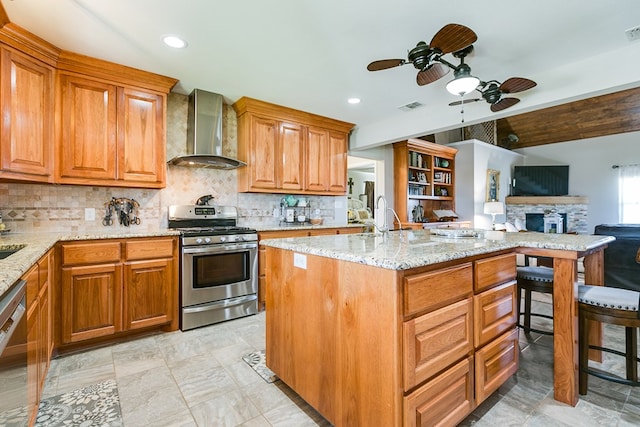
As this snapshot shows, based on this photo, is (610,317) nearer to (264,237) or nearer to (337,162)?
(264,237)

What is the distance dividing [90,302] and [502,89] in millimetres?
3918

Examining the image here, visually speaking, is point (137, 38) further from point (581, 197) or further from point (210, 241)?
point (581, 197)

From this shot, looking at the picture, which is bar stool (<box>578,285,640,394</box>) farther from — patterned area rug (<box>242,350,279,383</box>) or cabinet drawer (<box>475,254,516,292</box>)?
patterned area rug (<box>242,350,279,383</box>)

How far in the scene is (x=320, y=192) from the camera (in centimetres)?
430

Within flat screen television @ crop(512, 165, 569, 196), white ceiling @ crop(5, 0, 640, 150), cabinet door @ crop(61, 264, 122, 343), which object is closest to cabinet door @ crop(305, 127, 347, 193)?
white ceiling @ crop(5, 0, 640, 150)

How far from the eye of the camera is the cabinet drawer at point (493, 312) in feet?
5.21

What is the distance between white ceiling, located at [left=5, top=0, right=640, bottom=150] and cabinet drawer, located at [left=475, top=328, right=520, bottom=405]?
2.13m

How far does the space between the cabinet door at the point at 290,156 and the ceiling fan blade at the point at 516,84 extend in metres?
2.34

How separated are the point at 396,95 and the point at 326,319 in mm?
2848

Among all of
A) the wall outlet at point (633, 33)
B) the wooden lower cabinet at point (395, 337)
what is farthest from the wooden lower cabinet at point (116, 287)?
the wall outlet at point (633, 33)

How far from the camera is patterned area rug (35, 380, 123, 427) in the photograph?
1.62m

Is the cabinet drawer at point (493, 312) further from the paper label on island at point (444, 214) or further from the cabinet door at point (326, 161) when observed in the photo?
the paper label on island at point (444, 214)

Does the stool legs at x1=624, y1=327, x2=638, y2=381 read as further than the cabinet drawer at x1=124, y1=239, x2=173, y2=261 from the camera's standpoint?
No

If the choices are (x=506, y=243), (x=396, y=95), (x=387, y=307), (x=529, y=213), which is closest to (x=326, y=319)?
(x=387, y=307)
